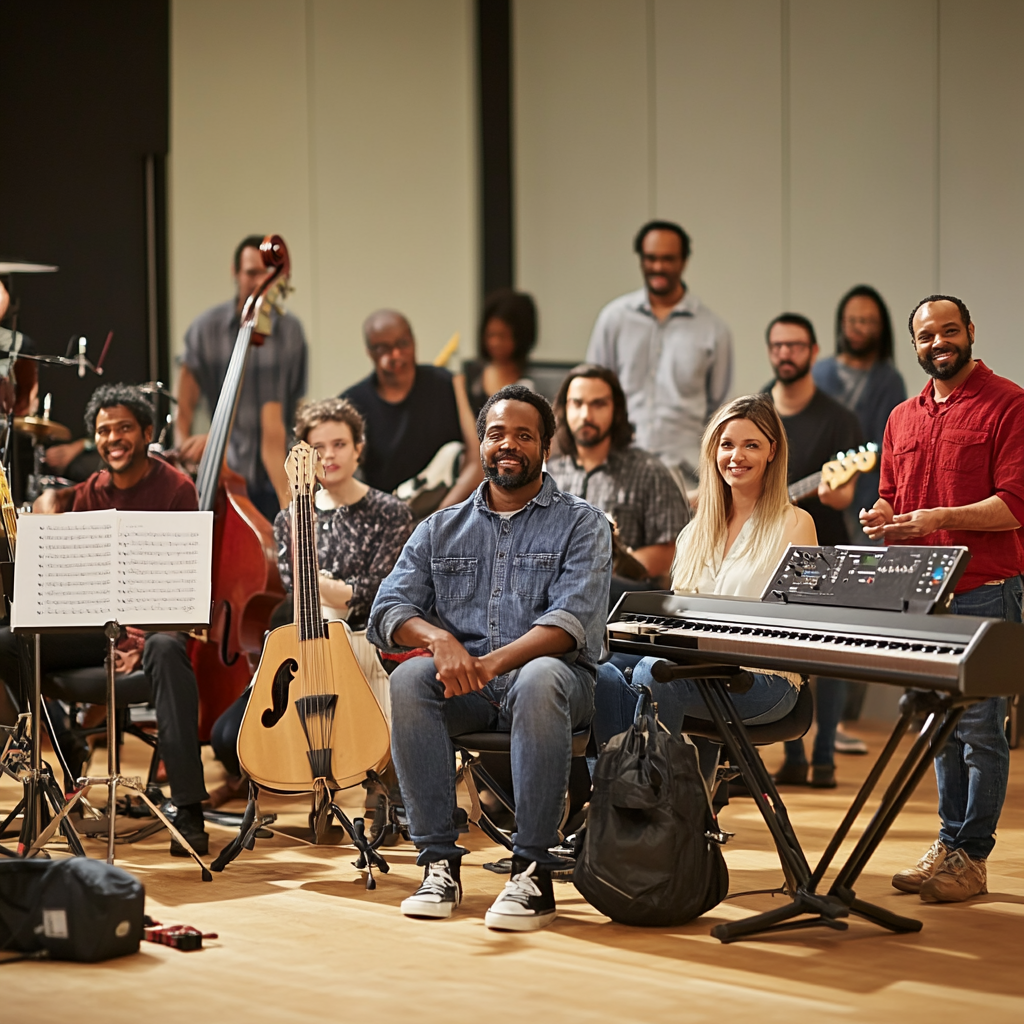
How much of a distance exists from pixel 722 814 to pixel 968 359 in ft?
5.50

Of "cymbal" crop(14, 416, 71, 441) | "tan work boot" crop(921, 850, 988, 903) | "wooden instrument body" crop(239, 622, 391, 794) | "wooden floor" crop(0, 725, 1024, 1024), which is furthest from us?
"cymbal" crop(14, 416, 71, 441)

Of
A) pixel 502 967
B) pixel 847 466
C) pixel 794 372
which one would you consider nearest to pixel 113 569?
pixel 502 967

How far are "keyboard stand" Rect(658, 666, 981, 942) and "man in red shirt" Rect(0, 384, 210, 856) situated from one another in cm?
159

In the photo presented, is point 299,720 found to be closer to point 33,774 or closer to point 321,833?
point 321,833

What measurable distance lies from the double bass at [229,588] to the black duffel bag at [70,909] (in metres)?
1.52

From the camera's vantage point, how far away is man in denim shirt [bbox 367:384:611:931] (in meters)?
3.14

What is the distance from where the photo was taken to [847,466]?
4.34m

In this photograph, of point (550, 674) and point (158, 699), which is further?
point (158, 699)

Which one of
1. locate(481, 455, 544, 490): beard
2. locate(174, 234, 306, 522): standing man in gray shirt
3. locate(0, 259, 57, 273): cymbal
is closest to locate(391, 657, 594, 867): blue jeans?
locate(481, 455, 544, 490): beard

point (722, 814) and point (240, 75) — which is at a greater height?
point (240, 75)

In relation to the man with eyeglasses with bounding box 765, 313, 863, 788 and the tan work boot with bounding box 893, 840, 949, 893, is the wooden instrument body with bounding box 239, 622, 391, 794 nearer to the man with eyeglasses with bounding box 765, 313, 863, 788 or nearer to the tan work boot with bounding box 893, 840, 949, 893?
the tan work boot with bounding box 893, 840, 949, 893

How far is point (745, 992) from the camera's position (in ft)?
8.59

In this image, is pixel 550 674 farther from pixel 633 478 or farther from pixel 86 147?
pixel 86 147

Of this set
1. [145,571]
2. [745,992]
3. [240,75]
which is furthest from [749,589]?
[240,75]
